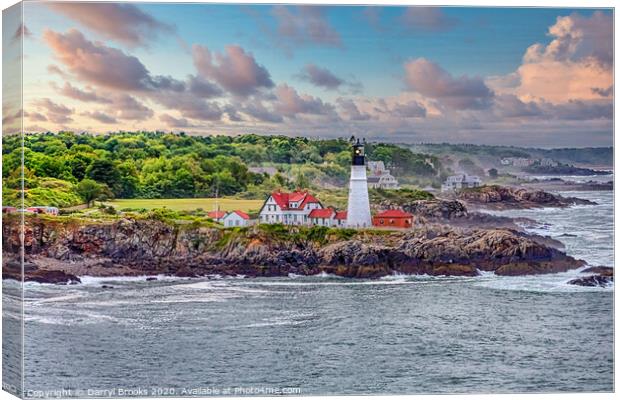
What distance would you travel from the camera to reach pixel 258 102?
2031 centimetres

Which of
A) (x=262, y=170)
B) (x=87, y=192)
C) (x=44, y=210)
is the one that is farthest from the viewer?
(x=262, y=170)

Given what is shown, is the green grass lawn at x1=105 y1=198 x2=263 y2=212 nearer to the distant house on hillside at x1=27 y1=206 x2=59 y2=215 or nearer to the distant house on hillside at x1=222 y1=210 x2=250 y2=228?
the distant house on hillside at x1=222 y1=210 x2=250 y2=228

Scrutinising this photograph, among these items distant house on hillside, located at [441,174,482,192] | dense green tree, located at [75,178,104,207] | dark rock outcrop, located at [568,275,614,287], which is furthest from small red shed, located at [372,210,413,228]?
dense green tree, located at [75,178,104,207]

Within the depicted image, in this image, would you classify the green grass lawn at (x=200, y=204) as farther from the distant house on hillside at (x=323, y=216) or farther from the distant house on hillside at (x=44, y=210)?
the distant house on hillside at (x=44, y=210)

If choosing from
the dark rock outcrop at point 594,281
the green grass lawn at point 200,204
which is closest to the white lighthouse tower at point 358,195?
the green grass lawn at point 200,204

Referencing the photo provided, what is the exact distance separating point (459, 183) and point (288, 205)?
2.52 meters

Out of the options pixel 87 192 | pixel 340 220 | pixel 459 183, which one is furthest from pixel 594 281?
pixel 87 192

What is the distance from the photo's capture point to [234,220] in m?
20.5

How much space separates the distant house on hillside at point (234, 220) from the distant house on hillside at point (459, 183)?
2913 millimetres

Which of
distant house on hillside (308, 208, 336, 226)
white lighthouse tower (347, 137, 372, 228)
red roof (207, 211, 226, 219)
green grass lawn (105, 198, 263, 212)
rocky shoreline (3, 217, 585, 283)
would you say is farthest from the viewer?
white lighthouse tower (347, 137, 372, 228)

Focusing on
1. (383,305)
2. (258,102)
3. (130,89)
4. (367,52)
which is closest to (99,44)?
(130,89)

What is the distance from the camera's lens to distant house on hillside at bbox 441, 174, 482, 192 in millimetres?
21031

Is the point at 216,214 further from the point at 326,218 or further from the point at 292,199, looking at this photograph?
the point at 326,218

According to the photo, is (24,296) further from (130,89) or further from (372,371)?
(372,371)
